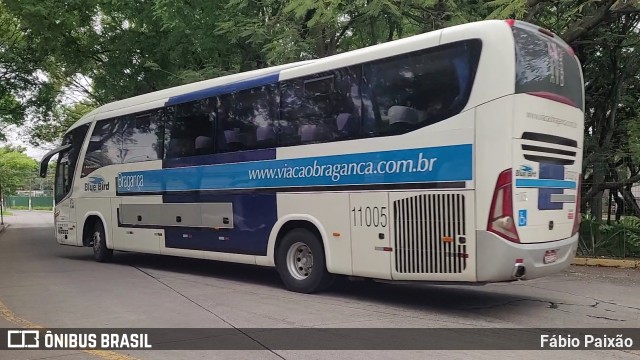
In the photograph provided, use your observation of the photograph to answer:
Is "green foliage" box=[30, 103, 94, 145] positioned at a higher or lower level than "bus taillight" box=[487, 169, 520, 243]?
higher

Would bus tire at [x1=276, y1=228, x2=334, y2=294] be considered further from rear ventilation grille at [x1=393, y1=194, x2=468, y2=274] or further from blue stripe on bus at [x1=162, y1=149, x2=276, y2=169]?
rear ventilation grille at [x1=393, y1=194, x2=468, y2=274]

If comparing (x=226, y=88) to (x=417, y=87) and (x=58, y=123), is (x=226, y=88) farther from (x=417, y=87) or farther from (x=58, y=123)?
(x=58, y=123)

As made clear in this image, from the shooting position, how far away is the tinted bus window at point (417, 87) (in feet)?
23.0

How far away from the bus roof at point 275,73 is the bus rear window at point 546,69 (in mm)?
431

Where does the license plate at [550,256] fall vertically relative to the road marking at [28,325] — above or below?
above

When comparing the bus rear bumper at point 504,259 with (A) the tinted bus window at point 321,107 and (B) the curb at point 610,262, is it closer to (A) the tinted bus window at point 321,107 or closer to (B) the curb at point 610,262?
(A) the tinted bus window at point 321,107

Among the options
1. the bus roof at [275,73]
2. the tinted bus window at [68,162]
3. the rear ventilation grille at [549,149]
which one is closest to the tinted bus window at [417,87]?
the bus roof at [275,73]

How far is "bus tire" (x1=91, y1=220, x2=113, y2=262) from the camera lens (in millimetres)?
13586

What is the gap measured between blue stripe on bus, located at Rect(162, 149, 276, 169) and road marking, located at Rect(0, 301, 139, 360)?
399 cm

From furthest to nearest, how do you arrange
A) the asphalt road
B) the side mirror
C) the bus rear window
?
the side mirror < the bus rear window < the asphalt road

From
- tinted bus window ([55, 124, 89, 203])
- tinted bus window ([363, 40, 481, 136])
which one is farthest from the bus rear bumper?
tinted bus window ([55, 124, 89, 203])

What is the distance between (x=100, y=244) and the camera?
13.7 m

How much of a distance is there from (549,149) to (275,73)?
449cm

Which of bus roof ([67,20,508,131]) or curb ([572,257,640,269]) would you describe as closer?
bus roof ([67,20,508,131])
